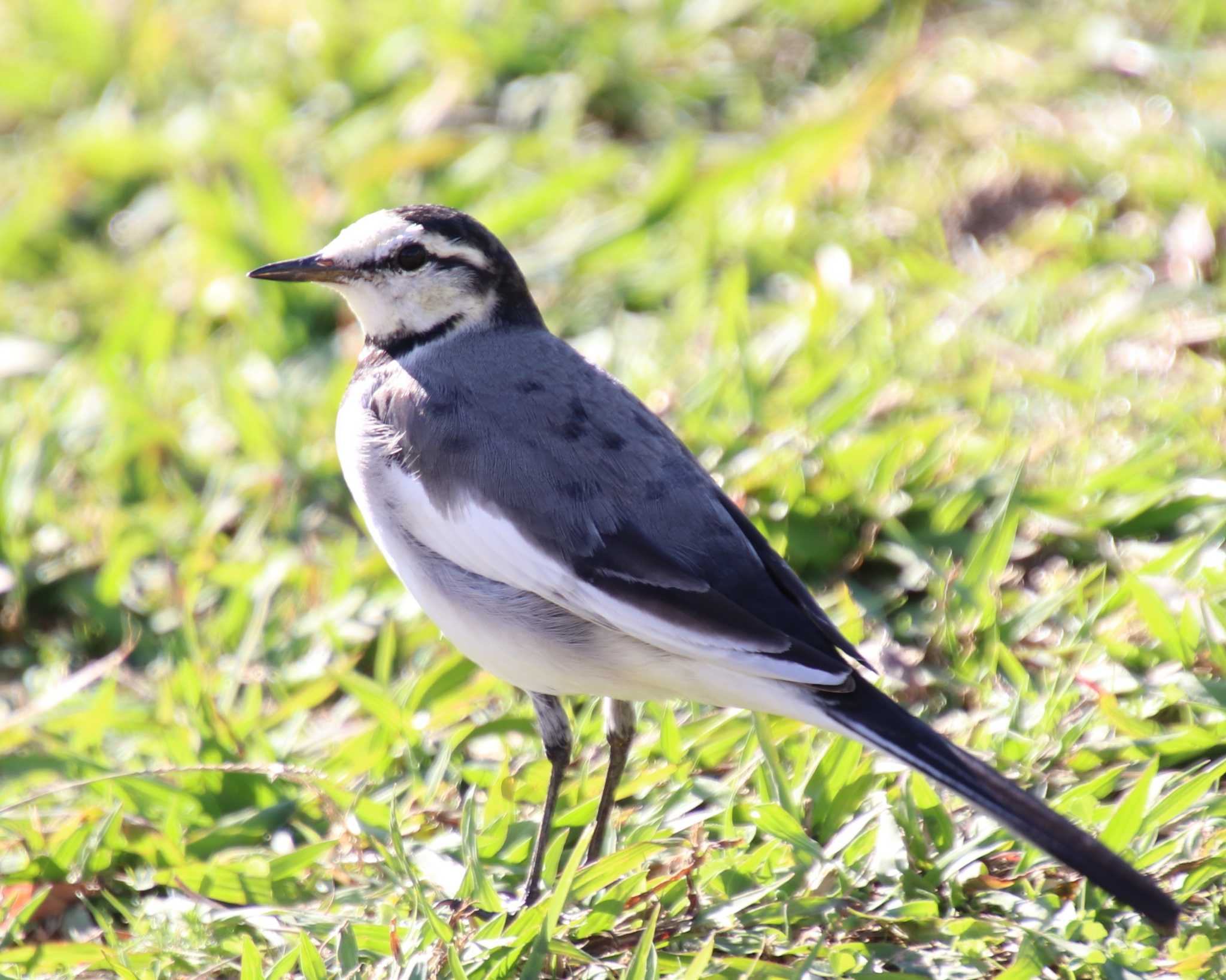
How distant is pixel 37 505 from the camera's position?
5.61 metres

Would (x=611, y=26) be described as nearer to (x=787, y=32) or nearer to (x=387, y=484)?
(x=787, y=32)

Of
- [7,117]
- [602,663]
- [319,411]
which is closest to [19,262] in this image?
[7,117]

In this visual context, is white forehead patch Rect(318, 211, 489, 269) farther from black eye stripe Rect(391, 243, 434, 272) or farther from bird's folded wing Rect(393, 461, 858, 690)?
bird's folded wing Rect(393, 461, 858, 690)

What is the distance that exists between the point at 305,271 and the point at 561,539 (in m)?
1.29

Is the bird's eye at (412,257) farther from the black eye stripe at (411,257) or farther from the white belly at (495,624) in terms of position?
the white belly at (495,624)

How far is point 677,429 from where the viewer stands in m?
5.35

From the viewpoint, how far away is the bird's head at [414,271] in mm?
4383

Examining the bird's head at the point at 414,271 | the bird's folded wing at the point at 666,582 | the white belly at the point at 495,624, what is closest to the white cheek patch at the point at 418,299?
the bird's head at the point at 414,271

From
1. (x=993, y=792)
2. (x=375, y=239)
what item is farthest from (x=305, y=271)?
(x=993, y=792)

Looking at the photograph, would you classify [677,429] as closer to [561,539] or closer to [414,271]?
[414,271]

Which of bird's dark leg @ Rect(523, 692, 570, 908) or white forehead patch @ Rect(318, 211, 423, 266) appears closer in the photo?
bird's dark leg @ Rect(523, 692, 570, 908)

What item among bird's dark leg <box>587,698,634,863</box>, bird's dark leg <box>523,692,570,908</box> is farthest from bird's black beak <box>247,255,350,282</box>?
bird's dark leg <box>587,698,634,863</box>

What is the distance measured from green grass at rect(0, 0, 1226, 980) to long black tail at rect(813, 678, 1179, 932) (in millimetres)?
317

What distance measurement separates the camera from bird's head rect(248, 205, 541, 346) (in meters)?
4.38
